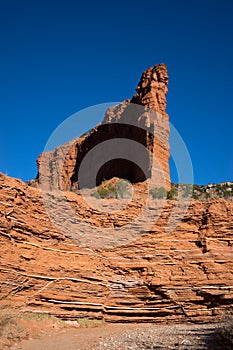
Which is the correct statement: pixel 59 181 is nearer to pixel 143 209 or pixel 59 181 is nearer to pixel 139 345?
pixel 143 209

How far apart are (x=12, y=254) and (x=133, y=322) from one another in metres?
4.42

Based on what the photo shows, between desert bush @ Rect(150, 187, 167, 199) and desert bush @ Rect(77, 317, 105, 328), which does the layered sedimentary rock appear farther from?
desert bush @ Rect(77, 317, 105, 328)

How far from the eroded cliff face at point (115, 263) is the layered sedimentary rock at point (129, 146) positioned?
41.1ft

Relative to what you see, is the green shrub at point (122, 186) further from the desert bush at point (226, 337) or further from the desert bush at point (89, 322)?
the desert bush at point (226, 337)

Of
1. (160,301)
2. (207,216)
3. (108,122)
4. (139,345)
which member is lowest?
(139,345)

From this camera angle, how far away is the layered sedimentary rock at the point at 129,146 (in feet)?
84.4

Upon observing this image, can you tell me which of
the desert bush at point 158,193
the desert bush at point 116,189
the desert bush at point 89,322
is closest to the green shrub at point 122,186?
the desert bush at point 116,189

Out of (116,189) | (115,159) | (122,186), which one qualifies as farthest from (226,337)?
(115,159)

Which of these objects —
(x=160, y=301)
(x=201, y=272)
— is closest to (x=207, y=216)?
(x=201, y=272)

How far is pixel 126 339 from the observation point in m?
9.06

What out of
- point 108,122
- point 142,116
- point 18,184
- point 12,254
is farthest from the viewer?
point 108,122

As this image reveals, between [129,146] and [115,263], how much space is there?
18990 millimetres

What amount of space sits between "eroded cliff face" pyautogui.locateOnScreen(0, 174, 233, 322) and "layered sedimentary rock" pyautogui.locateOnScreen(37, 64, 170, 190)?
493 inches

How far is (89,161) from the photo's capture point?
110ft
